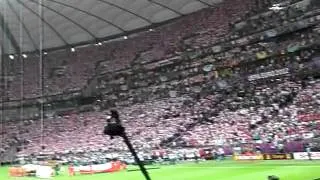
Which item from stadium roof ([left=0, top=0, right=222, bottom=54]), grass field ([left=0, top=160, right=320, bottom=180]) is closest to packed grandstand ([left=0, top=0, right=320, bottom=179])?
stadium roof ([left=0, top=0, right=222, bottom=54])

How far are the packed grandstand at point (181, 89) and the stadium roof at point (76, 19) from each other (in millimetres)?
906

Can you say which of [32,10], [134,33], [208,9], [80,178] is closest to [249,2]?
[208,9]

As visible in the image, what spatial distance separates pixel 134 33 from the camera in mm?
47312

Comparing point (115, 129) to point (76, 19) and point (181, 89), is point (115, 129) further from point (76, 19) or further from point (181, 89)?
point (76, 19)

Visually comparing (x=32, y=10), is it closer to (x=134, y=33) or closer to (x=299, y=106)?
(x=134, y=33)

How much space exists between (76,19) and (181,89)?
34.7 ft

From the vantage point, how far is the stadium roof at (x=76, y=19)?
41562mm

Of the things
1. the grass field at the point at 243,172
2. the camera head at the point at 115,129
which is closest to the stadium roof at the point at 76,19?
the grass field at the point at 243,172

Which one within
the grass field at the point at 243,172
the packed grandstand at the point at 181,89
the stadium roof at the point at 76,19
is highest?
the stadium roof at the point at 76,19

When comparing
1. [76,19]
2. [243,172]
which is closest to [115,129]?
[243,172]

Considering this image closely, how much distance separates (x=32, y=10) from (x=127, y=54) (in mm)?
9224

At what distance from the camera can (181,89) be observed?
42531mm

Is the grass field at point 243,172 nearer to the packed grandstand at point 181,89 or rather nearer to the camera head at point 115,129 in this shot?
the packed grandstand at point 181,89

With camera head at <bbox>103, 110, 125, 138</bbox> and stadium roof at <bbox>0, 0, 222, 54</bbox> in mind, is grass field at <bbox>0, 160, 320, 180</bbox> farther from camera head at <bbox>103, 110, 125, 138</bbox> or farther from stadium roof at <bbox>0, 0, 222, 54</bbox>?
stadium roof at <bbox>0, 0, 222, 54</bbox>
